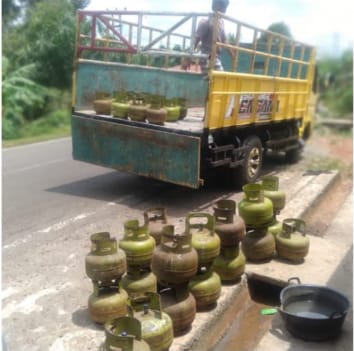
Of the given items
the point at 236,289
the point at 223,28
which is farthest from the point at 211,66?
the point at 236,289

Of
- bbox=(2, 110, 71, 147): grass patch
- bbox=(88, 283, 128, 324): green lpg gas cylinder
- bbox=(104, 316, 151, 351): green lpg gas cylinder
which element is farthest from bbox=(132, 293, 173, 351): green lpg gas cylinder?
bbox=(2, 110, 71, 147): grass patch

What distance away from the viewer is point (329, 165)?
984cm

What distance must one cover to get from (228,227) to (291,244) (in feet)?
3.46

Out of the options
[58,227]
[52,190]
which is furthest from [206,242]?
[52,190]

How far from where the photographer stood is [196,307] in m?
3.86

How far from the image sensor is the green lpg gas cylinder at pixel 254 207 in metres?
4.59

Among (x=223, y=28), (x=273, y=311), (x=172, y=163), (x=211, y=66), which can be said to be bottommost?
(x=273, y=311)

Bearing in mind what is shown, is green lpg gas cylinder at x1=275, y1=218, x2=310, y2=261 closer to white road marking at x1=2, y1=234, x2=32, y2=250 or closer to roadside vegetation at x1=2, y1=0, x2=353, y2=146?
white road marking at x1=2, y1=234, x2=32, y2=250

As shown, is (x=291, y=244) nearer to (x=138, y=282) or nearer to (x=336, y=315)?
(x=336, y=315)

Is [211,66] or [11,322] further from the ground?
[211,66]

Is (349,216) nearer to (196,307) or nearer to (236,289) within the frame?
(236,289)

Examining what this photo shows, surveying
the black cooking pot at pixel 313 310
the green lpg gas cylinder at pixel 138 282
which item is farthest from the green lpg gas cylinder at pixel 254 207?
the green lpg gas cylinder at pixel 138 282

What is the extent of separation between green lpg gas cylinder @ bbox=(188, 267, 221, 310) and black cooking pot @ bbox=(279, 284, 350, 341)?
556 mm

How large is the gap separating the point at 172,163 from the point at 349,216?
2757 mm
